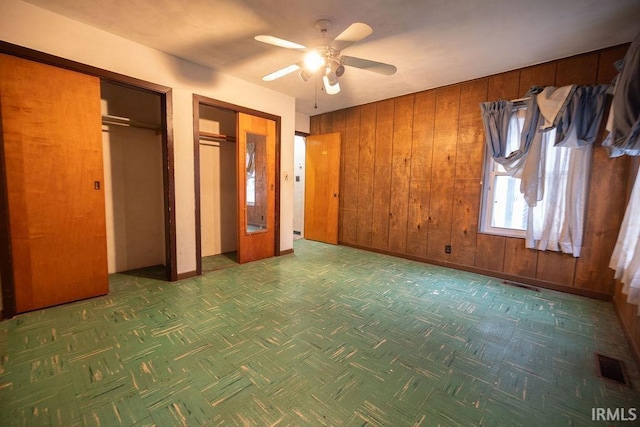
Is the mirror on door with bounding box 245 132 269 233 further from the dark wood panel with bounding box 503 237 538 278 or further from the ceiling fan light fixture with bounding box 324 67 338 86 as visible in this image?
the dark wood panel with bounding box 503 237 538 278

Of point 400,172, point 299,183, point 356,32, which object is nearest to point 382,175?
point 400,172

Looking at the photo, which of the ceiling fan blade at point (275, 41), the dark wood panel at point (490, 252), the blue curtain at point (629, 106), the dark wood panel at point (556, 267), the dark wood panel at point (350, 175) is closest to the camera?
the blue curtain at point (629, 106)

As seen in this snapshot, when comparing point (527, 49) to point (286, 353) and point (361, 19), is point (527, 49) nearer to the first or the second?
point (361, 19)

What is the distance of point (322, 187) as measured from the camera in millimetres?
5500

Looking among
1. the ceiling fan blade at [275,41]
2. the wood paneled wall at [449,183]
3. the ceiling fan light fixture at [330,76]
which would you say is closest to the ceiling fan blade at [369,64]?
the ceiling fan light fixture at [330,76]

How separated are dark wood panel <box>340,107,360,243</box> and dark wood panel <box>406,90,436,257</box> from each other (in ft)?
3.52

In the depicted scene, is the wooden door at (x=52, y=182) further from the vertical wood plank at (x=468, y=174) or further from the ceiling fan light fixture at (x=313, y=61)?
the vertical wood plank at (x=468, y=174)

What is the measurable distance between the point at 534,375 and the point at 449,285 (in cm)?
156

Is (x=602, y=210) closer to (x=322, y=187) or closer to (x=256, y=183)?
(x=322, y=187)

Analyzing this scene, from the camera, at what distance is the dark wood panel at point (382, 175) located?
14.8 feet

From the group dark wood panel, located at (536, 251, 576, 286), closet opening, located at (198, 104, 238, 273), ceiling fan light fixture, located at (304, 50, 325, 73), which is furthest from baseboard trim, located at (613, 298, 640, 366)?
closet opening, located at (198, 104, 238, 273)

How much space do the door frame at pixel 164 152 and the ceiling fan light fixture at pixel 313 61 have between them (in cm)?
171

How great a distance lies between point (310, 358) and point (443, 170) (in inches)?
129

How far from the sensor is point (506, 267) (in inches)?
138
